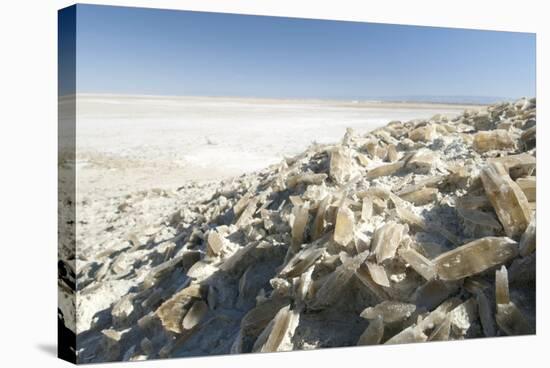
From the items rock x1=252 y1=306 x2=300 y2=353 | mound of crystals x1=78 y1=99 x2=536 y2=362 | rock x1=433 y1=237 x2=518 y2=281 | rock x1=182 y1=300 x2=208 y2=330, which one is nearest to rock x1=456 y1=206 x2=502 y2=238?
mound of crystals x1=78 y1=99 x2=536 y2=362

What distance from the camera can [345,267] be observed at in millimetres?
3127

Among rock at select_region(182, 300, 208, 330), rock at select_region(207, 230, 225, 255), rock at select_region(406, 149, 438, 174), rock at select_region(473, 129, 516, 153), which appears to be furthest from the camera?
rock at select_region(473, 129, 516, 153)

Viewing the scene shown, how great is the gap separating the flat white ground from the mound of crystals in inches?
9.3

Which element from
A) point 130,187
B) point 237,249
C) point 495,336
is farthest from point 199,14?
point 495,336

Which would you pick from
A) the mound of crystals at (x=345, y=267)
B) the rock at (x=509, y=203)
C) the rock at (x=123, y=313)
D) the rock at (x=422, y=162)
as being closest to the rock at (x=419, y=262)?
the mound of crystals at (x=345, y=267)

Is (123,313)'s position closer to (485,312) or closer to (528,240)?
(485,312)

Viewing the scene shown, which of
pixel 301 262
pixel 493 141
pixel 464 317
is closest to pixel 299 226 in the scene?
pixel 301 262

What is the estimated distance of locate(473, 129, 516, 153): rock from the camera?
3.89m

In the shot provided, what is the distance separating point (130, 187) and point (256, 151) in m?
0.76

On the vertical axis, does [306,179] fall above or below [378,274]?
above

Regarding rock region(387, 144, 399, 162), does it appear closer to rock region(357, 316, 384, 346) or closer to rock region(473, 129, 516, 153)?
rock region(473, 129, 516, 153)

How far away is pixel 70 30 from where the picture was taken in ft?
10.4

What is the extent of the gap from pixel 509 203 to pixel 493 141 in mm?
676

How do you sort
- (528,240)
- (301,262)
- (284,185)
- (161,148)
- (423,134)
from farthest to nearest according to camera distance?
(423,134), (284,185), (161,148), (528,240), (301,262)
